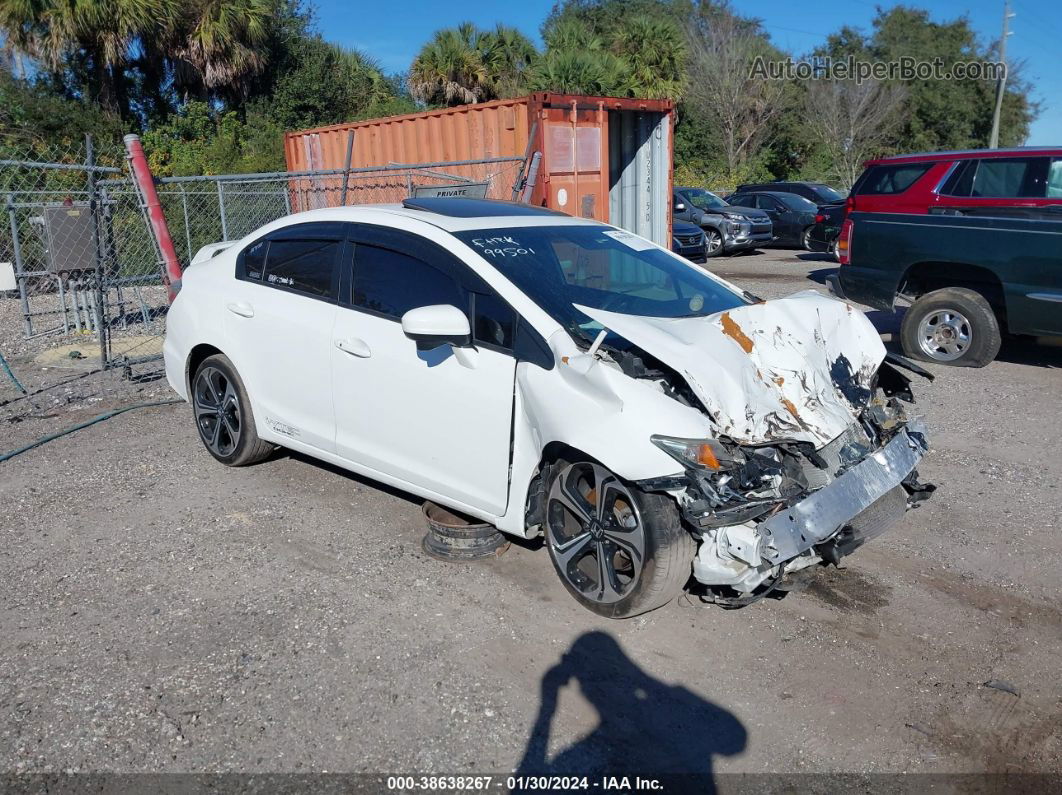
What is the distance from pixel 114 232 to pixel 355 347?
25.5 feet

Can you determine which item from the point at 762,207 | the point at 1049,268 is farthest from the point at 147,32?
the point at 1049,268

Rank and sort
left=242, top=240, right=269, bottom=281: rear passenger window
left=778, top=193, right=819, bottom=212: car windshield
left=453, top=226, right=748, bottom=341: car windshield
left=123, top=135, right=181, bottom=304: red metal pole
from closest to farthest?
left=453, top=226, right=748, bottom=341: car windshield → left=242, top=240, right=269, bottom=281: rear passenger window → left=123, top=135, right=181, bottom=304: red metal pole → left=778, top=193, right=819, bottom=212: car windshield

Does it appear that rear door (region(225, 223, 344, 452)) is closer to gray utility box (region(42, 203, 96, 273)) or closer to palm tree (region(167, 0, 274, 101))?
gray utility box (region(42, 203, 96, 273))

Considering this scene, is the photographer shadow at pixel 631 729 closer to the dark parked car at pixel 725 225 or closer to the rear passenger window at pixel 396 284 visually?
the rear passenger window at pixel 396 284

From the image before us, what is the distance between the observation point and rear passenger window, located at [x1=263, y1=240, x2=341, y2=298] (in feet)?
16.5

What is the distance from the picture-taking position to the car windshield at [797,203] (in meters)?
20.7

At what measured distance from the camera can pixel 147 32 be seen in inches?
898

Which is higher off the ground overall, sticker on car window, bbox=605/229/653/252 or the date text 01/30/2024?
sticker on car window, bbox=605/229/653/252

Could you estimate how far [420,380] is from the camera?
4.41m

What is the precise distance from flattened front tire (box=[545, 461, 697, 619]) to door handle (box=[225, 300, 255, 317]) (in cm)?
234

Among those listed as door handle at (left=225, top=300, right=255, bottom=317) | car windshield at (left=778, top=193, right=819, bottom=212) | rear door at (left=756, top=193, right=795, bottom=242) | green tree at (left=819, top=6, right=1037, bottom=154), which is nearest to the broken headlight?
door handle at (left=225, top=300, right=255, bottom=317)

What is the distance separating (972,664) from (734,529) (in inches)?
44.5

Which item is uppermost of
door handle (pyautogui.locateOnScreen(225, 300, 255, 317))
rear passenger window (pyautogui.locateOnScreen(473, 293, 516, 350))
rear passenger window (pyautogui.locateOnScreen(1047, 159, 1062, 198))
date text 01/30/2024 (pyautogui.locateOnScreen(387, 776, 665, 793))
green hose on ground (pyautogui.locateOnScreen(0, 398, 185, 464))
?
rear passenger window (pyautogui.locateOnScreen(1047, 159, 1062, 198))

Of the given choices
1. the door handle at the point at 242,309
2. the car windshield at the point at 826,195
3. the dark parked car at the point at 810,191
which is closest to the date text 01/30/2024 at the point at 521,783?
the door handle at the point at 242,309
